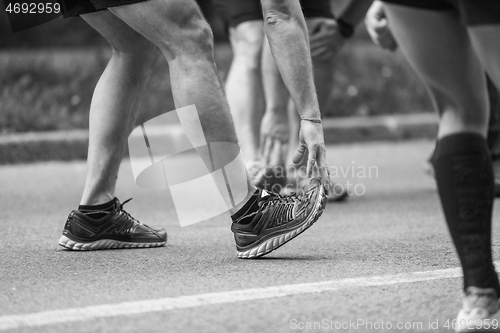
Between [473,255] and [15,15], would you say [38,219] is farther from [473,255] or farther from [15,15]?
[473,255]

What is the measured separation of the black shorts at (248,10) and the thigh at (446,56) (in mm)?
2356

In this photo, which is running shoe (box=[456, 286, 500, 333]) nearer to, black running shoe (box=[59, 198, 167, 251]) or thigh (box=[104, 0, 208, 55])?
thigh (box=[104, 0, 208, 55])

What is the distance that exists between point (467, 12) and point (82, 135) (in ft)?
17.2

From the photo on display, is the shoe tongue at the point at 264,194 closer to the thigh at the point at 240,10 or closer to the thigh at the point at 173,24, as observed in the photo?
the thigh at the point at 173,24

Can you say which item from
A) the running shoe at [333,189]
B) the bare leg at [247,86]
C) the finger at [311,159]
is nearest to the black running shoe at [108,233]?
the finger at [311,159]

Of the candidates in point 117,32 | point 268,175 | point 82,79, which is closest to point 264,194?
point 117,32

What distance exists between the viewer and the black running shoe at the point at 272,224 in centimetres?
281

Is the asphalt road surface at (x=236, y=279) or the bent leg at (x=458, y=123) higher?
the bent leg at (x=458, y=123)

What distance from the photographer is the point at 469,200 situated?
6.72 ft

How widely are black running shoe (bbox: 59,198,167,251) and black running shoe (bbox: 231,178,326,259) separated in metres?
0.48

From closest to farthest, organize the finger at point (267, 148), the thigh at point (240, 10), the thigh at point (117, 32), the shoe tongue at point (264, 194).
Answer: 1. the shoe tongue at point (264, 194)
2. the thigh at point (117, 32)
3. the thigh at point (240, 10)
4. the finger at point (267, 148)

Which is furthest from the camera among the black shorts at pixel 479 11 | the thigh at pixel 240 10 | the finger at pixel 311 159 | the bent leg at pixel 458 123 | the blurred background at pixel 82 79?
the blurred background at pixel 82 79

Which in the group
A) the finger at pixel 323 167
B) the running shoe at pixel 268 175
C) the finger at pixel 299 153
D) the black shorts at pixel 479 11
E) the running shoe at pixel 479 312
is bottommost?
the running shoe at pixel 268 175

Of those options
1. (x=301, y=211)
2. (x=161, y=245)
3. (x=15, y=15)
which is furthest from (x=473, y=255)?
(x=15, y=15)
